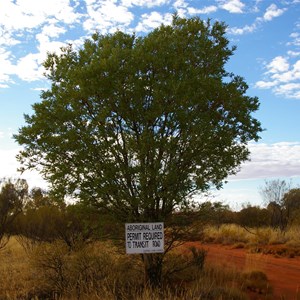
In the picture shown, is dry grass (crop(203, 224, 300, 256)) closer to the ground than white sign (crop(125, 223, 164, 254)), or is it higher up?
closer to the ground

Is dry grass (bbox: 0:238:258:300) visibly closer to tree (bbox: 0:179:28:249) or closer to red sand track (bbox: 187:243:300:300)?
red sand track (bbox: 187:243:300:300)

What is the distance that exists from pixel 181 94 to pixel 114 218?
10.4ft

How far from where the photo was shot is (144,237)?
28.6ft

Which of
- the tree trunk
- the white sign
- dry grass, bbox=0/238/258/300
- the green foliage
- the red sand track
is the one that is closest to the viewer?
the white sign

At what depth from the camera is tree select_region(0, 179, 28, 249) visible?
19.2 meters

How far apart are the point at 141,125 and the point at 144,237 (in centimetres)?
256

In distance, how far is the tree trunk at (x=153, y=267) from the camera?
10000 mm

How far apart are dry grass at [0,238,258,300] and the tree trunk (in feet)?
0.84

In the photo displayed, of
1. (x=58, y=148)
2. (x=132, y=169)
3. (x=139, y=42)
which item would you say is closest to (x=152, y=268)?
(x=132, y=169)

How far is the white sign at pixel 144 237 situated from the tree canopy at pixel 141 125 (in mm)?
770

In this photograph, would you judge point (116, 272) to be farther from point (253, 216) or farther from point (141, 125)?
point (253, 216)

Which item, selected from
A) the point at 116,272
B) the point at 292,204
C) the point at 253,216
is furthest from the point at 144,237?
the point at 292,204

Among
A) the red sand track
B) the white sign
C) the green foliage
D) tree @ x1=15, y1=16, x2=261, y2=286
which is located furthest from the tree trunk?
the green foliage

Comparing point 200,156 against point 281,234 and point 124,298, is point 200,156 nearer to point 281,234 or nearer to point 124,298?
point 124,298
